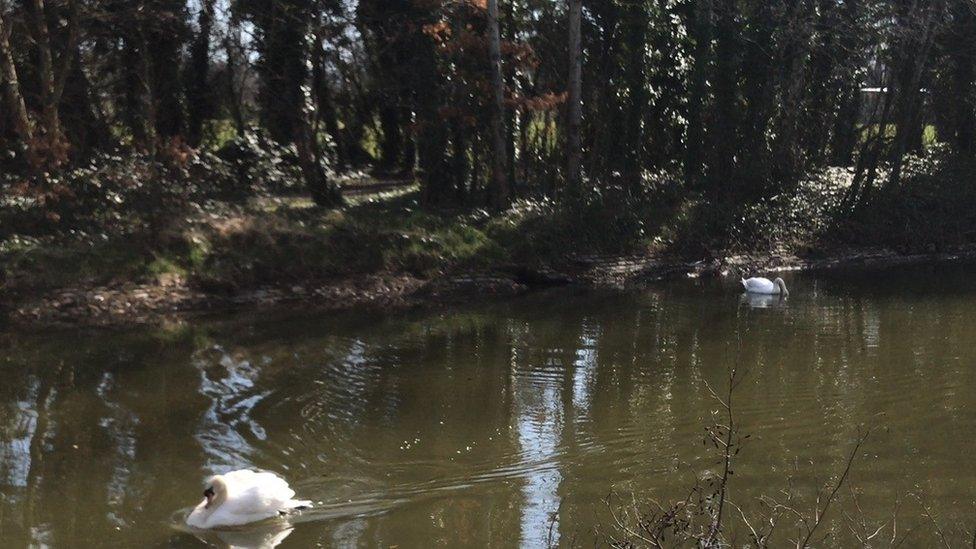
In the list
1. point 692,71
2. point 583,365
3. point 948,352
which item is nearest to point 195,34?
point 692,71

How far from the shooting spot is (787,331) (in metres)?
16.4

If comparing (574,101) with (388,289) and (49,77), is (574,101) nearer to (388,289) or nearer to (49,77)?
(388,289)

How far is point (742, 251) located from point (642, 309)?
7.60 metres

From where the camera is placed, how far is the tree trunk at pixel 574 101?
23844 millimetres

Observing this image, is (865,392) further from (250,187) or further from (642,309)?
(250,187)

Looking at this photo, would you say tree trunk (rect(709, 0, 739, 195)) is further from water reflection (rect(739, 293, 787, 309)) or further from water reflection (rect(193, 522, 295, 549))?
water reflection (rect(193, 522, 295, 549))

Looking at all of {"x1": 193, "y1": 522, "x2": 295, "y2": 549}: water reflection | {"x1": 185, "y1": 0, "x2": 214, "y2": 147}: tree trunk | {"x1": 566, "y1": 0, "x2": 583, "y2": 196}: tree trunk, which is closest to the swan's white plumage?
{"x1": 566, "y1": 0, "x2": 583, "y2": 196}: tree trunk

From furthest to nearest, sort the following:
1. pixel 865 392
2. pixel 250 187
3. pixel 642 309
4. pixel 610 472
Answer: pixel 250 187
pixel 642 309
pixel 865 392
pixel 610 472

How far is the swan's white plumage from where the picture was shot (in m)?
20.0

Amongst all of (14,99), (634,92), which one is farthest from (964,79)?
(14,99)

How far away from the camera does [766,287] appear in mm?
20062

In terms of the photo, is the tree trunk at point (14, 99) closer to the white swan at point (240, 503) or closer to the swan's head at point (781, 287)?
the white swan at point (240, 503)

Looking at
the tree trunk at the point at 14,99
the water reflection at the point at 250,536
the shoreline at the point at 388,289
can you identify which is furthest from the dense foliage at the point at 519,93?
the water reflection at the point at 250,536

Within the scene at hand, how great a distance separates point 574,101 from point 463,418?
14.7m
